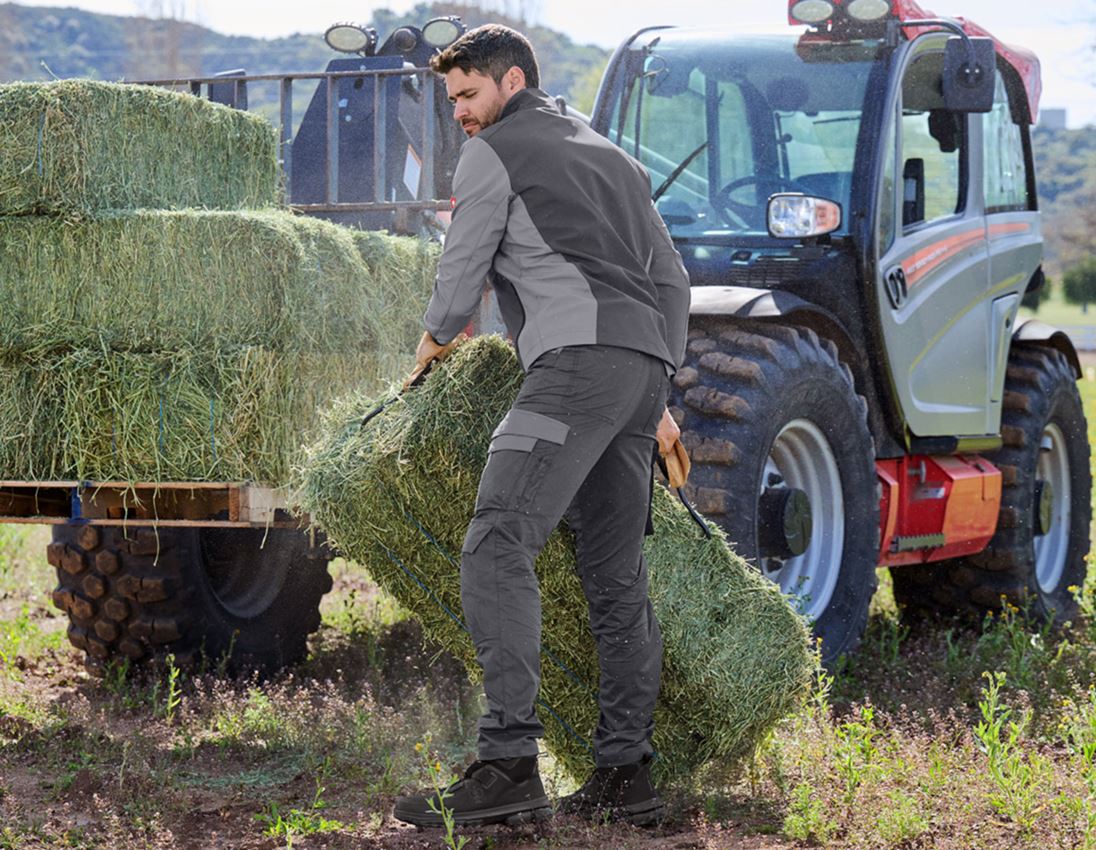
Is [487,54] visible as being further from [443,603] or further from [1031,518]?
[1031,518]

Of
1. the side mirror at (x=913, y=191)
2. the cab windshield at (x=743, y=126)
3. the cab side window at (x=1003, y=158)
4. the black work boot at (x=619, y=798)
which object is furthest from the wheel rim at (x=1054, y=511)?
the black work boot at (x=619, y=798)

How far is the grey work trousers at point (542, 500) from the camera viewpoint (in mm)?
3930

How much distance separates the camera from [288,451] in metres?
5.38

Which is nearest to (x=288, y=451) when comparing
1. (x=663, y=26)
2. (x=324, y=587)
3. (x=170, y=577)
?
(x=170, y=577)

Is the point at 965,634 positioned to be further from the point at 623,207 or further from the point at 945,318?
the point at 623,207

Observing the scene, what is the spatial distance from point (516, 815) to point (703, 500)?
164 centimetres

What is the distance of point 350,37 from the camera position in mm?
7699

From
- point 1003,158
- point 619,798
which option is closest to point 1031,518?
point 1003,158

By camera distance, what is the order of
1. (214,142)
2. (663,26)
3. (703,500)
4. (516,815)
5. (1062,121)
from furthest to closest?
(1062,121)
(663,26)
(214,142)
(703,500)
(516,815)

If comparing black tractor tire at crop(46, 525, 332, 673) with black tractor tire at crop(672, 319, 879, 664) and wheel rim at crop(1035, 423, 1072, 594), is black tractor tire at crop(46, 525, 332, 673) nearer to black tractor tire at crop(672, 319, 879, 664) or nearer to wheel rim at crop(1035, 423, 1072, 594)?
black tractor tire at crop(672, 319, 879, 664)

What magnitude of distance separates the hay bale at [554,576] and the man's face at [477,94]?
71 centimetres

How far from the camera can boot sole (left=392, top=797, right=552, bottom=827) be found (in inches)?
153

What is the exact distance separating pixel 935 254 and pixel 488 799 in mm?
3751

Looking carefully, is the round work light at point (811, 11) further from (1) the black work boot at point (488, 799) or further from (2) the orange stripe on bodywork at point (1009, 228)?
(1) the black work boot at point (488, 799)
